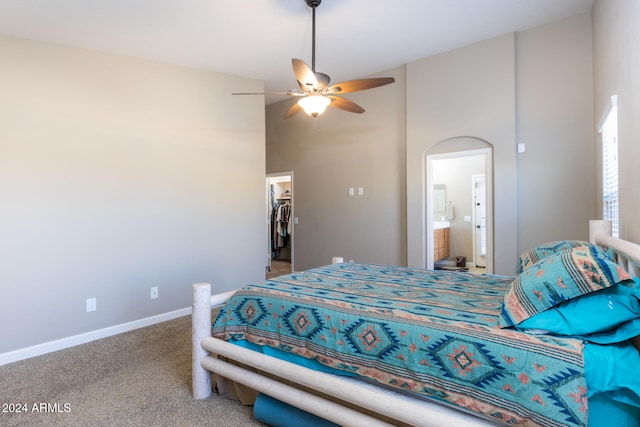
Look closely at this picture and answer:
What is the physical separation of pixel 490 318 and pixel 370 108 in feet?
12.6

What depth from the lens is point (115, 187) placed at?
3316mm

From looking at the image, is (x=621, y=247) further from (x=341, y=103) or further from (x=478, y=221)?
(x=478, y=221)

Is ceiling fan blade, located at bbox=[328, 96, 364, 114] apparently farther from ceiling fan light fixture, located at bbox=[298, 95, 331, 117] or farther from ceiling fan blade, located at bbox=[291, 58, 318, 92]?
ceiling fan blade, located at bbox=[291, 58, 318, 92]

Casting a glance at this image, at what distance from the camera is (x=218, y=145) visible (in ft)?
13.4

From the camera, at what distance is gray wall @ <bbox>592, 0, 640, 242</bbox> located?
1790 mm

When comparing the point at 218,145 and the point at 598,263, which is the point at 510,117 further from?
the point at 218,145

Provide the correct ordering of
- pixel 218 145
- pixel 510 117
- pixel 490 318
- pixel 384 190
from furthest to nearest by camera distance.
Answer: pixel 384 190 → pixel 218 145 → pixel 510 117 → pixel 490 318

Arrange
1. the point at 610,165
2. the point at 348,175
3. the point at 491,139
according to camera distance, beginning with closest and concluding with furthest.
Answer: the point at 610,165
the point at 491,139
the point at 348,175

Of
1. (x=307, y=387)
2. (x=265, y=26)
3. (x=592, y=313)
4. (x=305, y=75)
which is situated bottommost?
(x=307, y=387)

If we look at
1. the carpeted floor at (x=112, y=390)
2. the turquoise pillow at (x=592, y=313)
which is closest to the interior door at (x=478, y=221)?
the carpeted floor at (x=112, y=390)

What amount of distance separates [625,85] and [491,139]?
5.61 ft

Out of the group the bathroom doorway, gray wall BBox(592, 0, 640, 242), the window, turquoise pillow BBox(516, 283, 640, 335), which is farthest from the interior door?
turquoise pillow BBox(516, 283, 640, 335)

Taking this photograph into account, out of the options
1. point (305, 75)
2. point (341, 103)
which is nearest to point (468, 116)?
point (341, 103)

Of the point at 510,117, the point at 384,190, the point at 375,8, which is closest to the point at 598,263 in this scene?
the point at 375,8
